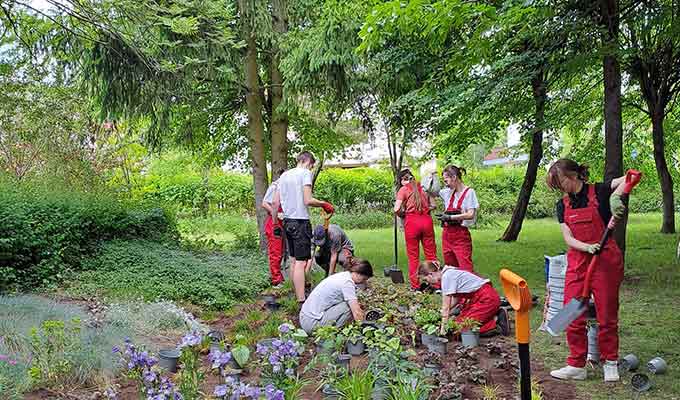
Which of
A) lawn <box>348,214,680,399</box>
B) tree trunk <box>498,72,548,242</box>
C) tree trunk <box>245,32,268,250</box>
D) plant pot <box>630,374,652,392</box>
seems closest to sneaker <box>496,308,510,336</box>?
lawn <box>348,214,680,399</box>

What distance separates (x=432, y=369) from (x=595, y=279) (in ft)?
3.82

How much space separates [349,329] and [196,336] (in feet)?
4.06

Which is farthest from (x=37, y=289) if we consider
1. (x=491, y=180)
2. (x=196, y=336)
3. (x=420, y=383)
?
(x=491, y=180)

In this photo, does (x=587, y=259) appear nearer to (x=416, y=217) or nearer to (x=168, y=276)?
(x=416, y=217)

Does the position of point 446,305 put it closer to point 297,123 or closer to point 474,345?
point 474,345

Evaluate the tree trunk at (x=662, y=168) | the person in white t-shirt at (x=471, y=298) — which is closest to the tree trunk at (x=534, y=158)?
the tree trunk at (x=662, y=168)

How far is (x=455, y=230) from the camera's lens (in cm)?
611

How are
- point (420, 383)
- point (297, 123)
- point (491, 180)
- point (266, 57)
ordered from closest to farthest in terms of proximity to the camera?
1. point (420, 383)
2. point (266, 57)
3. point (297, 123)
4. point (491, 180)

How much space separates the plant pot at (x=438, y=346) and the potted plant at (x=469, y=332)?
26 centimetres

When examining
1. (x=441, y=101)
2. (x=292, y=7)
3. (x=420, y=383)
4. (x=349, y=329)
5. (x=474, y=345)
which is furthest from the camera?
(x=292, y=7)

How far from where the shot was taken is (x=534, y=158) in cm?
1173

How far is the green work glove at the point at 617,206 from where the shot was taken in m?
3.35

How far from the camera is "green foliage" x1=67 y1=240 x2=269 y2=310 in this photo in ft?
21.2

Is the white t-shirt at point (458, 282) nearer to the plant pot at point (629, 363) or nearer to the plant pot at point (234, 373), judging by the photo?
the plant pot at point (629, 363)
